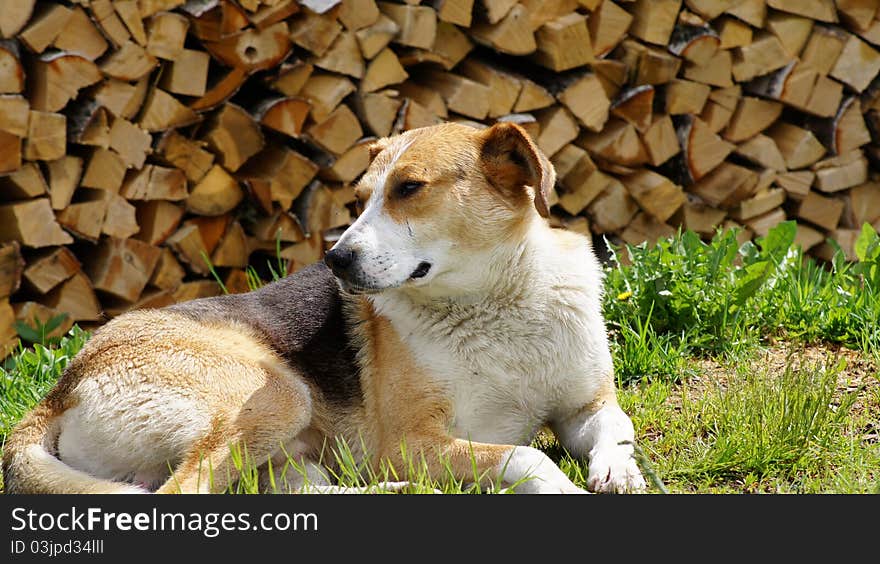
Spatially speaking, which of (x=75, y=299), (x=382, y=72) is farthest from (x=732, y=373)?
(x=75, y=299)

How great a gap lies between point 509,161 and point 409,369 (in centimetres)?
81

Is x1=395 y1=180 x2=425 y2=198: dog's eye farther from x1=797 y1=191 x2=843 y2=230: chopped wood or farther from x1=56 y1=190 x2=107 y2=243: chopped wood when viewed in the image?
x1=797 y1=191 x2=843 y2=230: chopped wood

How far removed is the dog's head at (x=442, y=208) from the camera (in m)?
3.67

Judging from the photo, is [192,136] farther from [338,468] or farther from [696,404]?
[696,404]

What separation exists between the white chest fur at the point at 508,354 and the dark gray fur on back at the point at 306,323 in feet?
1.03

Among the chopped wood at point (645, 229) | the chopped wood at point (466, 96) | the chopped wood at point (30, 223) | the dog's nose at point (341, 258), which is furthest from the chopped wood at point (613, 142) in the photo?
the dog's nose at point (341, 258)

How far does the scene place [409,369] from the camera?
3867 millimetres

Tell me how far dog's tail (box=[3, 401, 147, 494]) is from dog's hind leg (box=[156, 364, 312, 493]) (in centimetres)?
18

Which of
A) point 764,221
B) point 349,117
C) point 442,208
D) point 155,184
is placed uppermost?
point 442,208

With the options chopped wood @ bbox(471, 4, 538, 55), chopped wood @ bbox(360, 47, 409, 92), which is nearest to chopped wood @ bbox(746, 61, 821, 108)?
chopped wood @ bbox(471, 4, 538, 55)

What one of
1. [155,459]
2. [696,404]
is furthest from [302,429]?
[696,404]

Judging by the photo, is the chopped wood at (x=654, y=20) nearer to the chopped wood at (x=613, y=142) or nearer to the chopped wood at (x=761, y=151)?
the chopped wood at (x=613, y=142)

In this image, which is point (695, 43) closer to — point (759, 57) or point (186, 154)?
point (759, 57)

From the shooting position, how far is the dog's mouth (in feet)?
12.2
